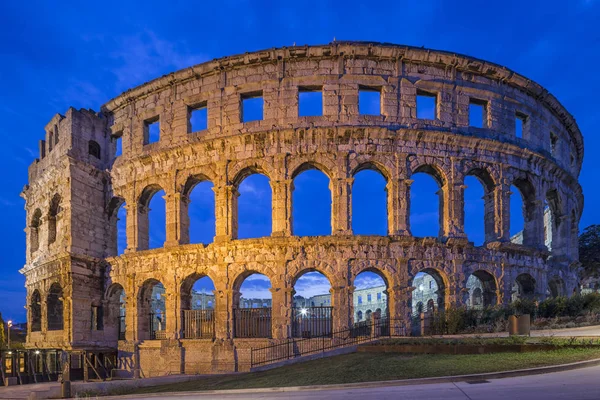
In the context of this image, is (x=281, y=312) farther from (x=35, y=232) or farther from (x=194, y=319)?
(x=35, y=232)

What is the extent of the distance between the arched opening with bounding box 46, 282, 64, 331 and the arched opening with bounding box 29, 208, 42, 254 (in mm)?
3843

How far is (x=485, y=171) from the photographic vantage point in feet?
78.9

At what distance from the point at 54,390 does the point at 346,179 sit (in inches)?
536

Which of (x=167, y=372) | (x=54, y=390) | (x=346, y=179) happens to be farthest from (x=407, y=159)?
(x=54, y=390)

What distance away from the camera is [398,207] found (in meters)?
22.4

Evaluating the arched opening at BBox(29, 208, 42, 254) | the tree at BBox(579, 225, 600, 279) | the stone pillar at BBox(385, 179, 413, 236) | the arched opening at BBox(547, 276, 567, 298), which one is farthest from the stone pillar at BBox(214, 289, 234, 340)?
the tree at BBox(579, 225, 600, 279)

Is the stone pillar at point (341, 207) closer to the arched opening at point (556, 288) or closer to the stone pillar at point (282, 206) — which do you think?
the stone pillar at point (282, 206)

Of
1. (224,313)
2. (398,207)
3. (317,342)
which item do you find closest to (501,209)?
(398,207)

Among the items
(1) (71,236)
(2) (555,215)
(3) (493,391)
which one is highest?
(2) (555,215)

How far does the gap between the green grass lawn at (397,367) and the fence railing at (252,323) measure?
6.60 meters

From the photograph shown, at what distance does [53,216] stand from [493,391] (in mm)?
25474

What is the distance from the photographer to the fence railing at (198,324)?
2281 centimetres

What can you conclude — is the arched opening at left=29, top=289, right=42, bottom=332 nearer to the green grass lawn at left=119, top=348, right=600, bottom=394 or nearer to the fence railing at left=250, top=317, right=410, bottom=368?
the fence railing at left=250, top=317, right=410, bottom=368

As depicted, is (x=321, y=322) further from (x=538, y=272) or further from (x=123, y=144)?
(x=123, y=144)
